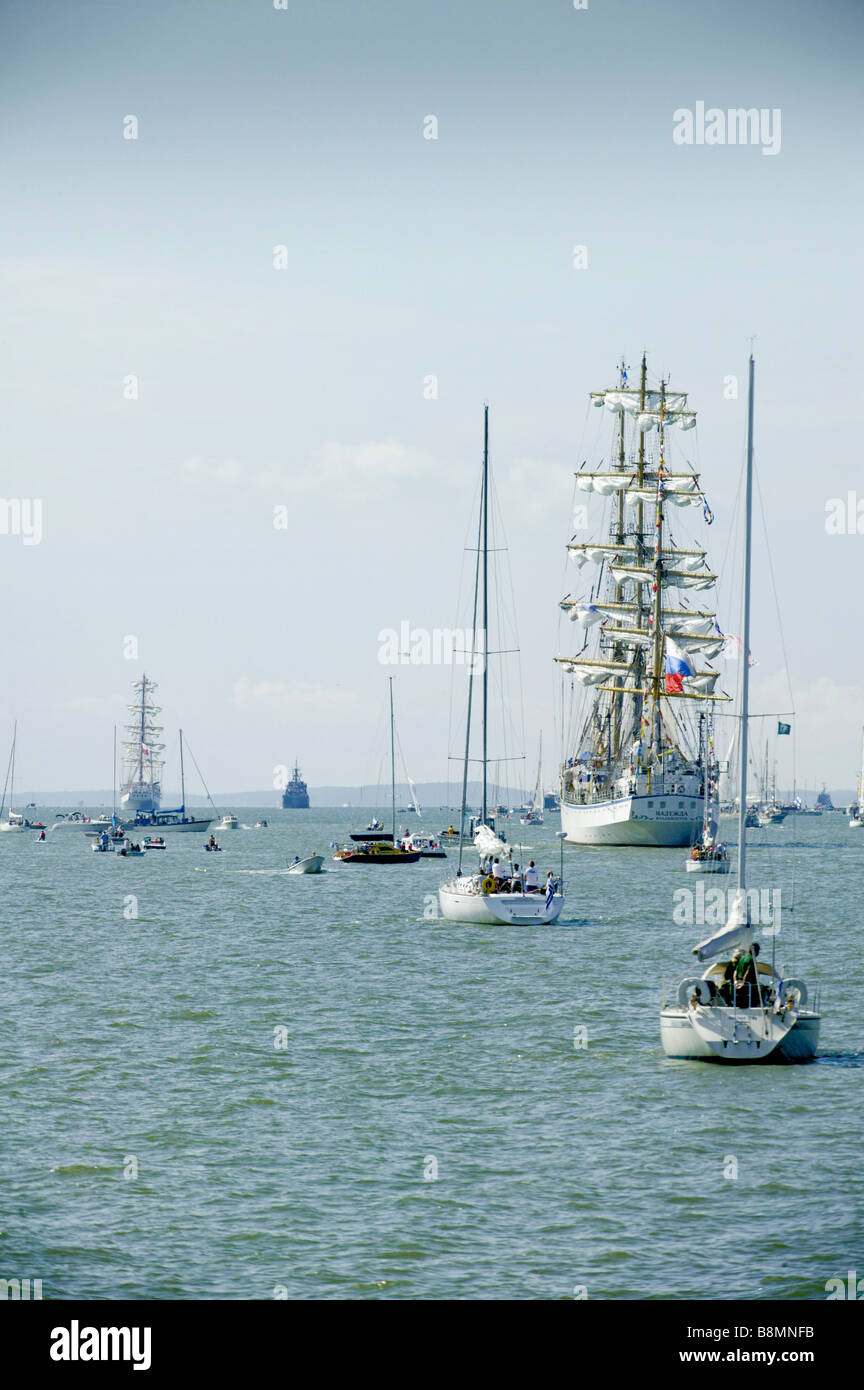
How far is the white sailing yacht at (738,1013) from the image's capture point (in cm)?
2972

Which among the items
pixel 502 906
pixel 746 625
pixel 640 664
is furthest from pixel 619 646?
pixel 746 625

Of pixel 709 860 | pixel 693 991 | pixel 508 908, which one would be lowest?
pixel 709 860

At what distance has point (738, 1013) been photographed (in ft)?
97.4

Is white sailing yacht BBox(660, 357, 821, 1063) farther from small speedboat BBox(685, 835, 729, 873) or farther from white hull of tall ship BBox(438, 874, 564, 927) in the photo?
small speedboat BBox(685, 835, 729, 873)

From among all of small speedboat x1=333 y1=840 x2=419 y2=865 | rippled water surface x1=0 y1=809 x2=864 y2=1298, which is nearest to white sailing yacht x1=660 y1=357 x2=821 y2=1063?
rippled water surface x1=0 y1=809 x2=864 y2=1298

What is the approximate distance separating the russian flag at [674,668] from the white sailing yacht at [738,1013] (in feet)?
314

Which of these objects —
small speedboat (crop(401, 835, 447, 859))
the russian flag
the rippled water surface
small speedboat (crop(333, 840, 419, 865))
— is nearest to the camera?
the rippled water surface

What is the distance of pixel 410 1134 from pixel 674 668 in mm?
107817

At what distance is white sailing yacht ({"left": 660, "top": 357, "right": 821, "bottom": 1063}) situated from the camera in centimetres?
2972

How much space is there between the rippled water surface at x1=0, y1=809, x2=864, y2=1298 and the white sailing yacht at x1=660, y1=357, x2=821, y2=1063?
20.5 inches

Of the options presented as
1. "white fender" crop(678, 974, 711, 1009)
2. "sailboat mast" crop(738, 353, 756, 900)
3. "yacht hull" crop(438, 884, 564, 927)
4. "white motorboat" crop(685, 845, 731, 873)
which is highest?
"sailboat mast" crop(738, 353, 756, 900)

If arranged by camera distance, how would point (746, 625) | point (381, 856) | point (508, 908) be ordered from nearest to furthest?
point (746, 625) < point (508, 908) < point (381, 856)

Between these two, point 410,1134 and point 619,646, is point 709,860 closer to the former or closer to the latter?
point 619,646
